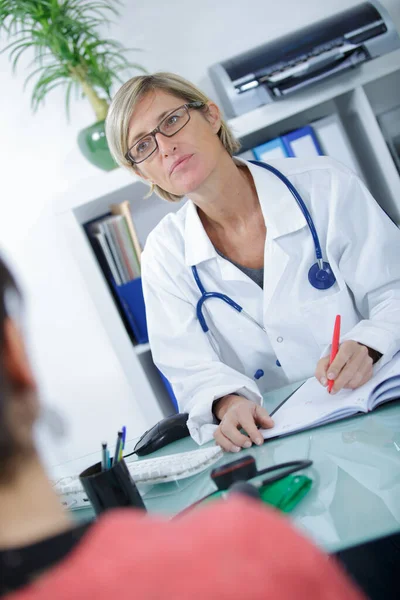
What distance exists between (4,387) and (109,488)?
21.2 inches

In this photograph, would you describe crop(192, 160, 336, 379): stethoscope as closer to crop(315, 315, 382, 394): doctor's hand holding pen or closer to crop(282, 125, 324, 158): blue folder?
crop(315, 315, 382, 394): doctor's hand holding pen

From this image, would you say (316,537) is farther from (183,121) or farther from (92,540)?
(183,121)

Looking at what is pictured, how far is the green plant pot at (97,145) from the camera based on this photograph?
2.05 meters

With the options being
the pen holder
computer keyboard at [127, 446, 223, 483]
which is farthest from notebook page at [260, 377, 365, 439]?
the pen holder

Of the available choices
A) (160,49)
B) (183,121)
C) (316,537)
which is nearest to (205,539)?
(316,537)

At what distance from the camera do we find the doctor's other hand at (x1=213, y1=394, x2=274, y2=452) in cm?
104

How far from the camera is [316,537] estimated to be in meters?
0.68

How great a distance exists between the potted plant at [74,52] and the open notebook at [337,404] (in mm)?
1272

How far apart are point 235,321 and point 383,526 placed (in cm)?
89

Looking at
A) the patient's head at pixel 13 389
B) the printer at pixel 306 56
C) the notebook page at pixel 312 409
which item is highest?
the printer at pixel 306 56

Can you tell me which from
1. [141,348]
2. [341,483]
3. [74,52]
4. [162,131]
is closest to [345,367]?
[341,483]

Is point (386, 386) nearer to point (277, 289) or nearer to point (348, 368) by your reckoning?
point (348, 368)

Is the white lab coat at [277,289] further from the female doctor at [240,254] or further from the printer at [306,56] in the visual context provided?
the printer at [306,56]

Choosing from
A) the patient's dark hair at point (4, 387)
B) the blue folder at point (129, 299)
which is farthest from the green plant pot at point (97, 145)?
the patient's dark hair at point (4, 387)
